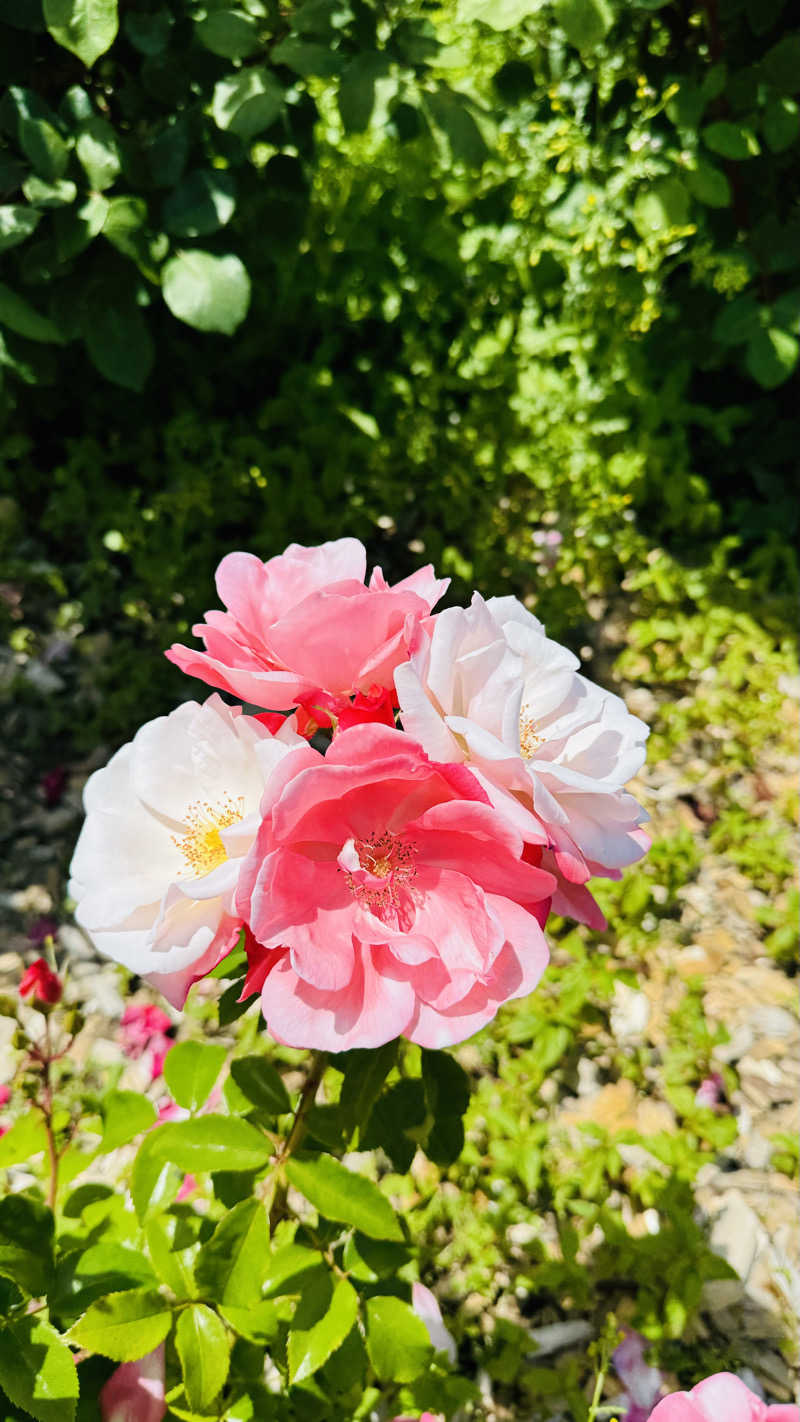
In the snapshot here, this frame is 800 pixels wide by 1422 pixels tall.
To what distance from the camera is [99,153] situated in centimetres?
190

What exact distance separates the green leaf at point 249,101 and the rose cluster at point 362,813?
129cm

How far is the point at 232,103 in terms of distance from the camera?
72.0 inches

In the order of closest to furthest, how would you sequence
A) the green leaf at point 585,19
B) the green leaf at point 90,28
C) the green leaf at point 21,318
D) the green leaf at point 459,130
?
the green leaf at point 585,19
the green leaf at point 90,28
the green leaf at point 459,130
the green leaf at point 21,318

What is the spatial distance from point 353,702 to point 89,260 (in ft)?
5.90

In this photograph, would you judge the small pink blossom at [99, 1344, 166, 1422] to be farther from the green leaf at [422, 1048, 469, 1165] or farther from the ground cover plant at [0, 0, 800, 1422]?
the green leaf at [422, 1048, 469, 1165]

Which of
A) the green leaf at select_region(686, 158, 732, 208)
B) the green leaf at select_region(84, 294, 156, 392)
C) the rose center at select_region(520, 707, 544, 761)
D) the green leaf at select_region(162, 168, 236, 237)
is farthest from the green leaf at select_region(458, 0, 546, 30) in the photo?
the rose center at select_region(520, 707, 544, 761)

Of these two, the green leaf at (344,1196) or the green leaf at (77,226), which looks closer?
the green leaf at (344,1196)

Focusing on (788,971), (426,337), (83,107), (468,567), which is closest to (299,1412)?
(788,971)

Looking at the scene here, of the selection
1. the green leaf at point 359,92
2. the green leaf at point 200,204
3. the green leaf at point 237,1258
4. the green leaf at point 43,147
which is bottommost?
the green leaf at point 237,1258

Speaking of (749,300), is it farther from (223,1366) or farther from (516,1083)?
(223,1366)

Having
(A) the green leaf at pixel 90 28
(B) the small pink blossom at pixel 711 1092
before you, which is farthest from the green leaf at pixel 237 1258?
(A) the green leaf at pixel 90 28

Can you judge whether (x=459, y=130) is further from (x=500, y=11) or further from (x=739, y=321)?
(x=739, y=321)

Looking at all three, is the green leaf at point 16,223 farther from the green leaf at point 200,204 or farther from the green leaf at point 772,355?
the green leaf at point 772,355

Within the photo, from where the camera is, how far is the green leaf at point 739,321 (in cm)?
250
